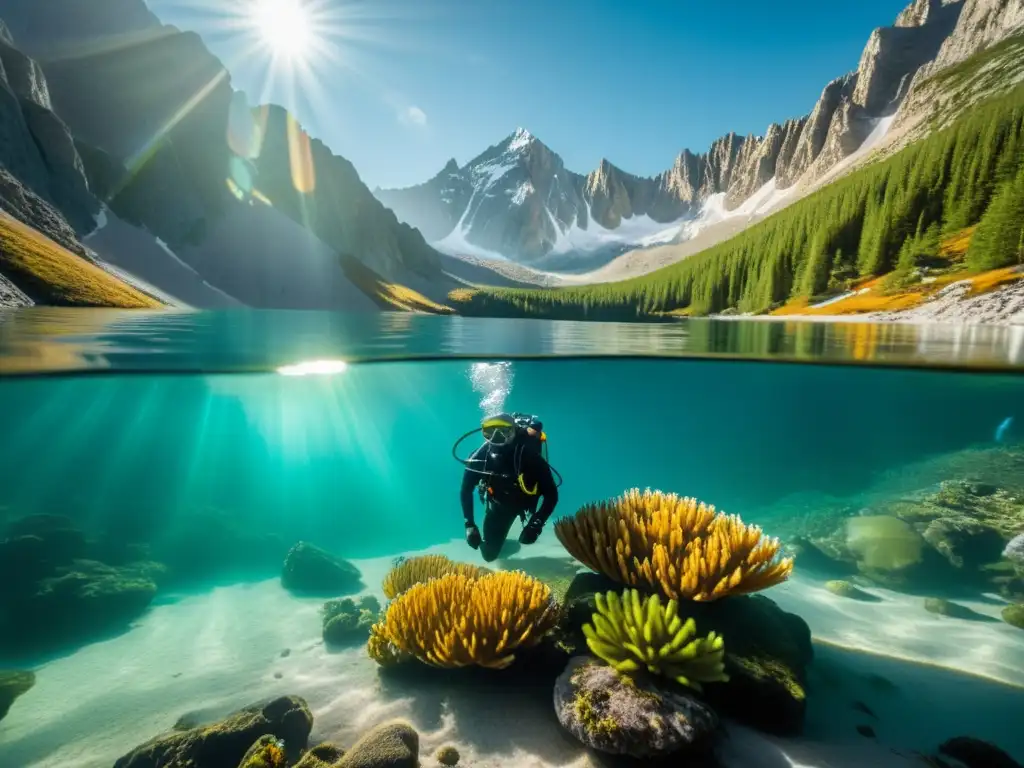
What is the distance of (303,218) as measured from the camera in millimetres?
123312

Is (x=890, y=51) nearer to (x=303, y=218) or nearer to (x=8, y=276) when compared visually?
(x=303, y=218)

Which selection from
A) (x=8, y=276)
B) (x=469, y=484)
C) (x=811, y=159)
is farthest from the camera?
(x=811, y=159)

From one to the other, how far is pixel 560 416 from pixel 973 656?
27634 millimetres

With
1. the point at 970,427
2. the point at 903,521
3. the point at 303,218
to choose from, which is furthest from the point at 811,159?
the point at 903,521

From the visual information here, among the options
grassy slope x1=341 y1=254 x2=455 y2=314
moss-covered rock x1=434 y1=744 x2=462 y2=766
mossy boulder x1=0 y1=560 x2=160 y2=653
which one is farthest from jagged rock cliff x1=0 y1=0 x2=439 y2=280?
moss-covered rock x1=434 y1=744 x2=462 y2=766

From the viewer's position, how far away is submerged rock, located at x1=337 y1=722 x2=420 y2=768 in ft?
11.3

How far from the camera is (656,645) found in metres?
3.79

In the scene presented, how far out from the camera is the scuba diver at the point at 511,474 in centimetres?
568

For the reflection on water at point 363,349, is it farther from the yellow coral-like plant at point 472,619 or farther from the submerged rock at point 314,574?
the yellow coral-like plant at point 472,619

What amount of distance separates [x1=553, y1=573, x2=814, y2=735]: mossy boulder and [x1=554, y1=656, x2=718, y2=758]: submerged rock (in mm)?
658

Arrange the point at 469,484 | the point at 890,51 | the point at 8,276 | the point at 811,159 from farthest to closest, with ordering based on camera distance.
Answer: the point at 811,159 → the point at 890,51 → the point at 8,276 → the point at 469,484

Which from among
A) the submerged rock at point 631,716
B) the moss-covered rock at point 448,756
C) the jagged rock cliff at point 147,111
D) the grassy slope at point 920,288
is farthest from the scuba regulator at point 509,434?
the jagged rock cliff at point 147,111

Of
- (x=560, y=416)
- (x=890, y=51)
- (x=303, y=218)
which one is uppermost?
(x=890, y=51)

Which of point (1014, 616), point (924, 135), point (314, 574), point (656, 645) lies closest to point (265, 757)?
point (656, 645)
